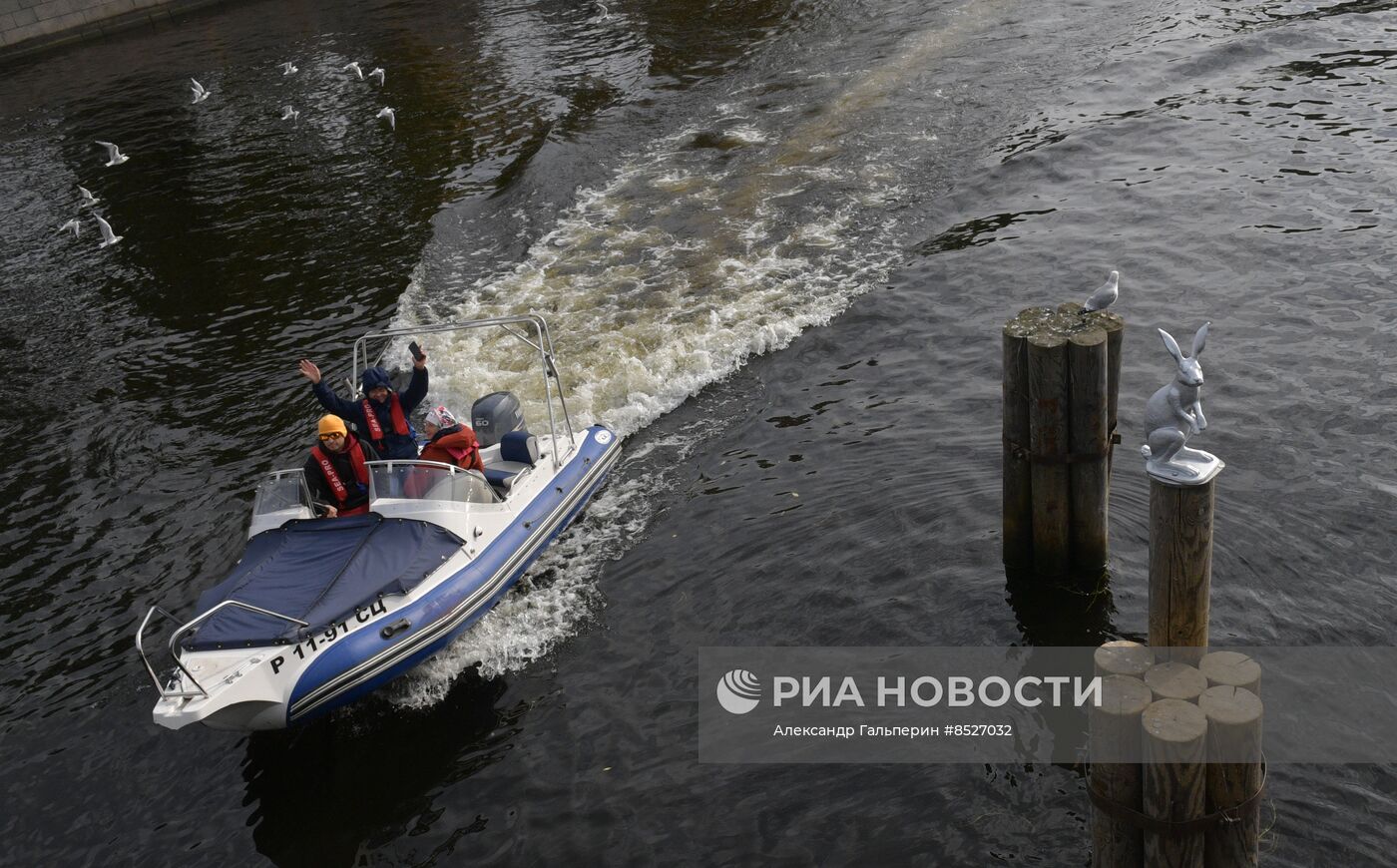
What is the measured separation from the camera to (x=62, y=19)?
4112cm

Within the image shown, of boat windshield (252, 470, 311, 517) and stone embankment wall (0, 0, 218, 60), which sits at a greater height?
stone embankment wall (0, 0, 218, 60)

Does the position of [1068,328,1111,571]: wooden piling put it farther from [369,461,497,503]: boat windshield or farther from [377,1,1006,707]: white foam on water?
[369,461,497,503]: boat windshield

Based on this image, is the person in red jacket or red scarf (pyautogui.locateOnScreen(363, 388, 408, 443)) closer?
the person in red jacket

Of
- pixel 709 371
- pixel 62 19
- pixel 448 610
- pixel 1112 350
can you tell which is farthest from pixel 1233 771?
pixel 62 19

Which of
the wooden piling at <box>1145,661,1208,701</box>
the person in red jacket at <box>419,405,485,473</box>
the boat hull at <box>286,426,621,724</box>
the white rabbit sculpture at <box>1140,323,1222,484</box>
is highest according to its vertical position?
the white rabbit sculpture at <box>1140,323,1222,484</box>

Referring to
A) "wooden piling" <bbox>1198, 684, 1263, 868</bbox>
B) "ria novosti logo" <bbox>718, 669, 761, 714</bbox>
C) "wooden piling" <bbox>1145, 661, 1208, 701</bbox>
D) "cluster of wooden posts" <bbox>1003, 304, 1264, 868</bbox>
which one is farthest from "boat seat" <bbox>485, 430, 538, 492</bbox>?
"wooden piling" <bbox>1198, 684, 1263, 868</bbox>

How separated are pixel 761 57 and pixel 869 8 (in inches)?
172

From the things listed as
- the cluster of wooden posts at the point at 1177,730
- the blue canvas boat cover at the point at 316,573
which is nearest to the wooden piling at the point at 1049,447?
the cluster of wooden posts at the point at 1177,730

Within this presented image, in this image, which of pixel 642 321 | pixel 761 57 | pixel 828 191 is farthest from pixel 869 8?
pixel 642 321

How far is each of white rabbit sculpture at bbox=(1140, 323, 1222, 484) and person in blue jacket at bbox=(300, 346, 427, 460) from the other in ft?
26.9

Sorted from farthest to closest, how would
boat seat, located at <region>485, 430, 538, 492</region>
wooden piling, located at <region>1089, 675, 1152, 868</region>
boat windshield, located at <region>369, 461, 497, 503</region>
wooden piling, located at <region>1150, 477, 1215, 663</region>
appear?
boat seat, located at <region>485, 430, 538, 492</region> → boat windshield, located at <region>369, 461, 497, 503</region> → wooden piling, located at <region>1150, 477, 1215, 663</region> → wooden piling, located at <region>1089, 675, 1152, 868</region>

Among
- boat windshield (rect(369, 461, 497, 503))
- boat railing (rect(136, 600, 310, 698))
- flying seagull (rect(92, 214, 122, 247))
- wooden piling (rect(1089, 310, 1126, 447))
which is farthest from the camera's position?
flying seagull (rect(92, 214, 122, 247))

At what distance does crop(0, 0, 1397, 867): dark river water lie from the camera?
378 inches

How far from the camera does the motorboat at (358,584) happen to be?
31.8ft
